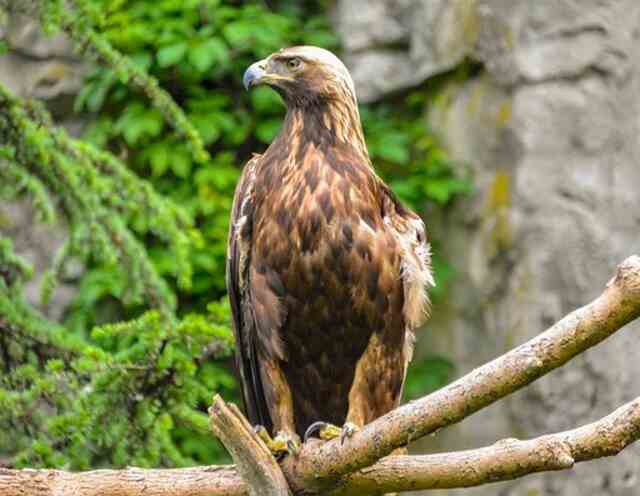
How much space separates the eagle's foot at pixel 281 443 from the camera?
149 inches

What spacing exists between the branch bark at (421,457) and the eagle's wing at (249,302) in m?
0.62

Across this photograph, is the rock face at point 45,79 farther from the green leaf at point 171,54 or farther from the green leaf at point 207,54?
the green leaf at point 207,54

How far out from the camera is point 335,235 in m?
4.18

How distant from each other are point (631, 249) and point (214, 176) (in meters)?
2.39

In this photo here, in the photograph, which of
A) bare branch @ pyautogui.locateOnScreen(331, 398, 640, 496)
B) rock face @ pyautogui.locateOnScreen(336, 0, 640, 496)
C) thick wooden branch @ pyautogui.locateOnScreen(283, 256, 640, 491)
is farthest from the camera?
rock face @ pyautogui.locateOnScreen(336, 0, 640, 496)

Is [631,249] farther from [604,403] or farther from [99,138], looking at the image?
[99,138]

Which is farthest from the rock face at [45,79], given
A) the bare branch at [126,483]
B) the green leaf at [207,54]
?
the bare branch at [126,483]

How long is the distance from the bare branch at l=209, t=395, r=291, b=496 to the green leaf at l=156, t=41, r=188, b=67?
391 centimetres

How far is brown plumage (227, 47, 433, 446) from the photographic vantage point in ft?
13.8

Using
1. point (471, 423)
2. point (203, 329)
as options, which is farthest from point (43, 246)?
point (203, 329)

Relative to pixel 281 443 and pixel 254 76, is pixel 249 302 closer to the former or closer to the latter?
pixel 281 443

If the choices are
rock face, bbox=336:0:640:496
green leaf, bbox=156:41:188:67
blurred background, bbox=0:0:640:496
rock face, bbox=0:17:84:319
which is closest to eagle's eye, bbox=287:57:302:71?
blurred background, bbox=0:0:640:496

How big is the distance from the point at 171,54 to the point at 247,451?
13.3 ft

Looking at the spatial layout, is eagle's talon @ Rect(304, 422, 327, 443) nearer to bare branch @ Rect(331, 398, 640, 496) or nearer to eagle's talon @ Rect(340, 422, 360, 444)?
eagle's talon @ Rect(340, 422, 360, 444)
